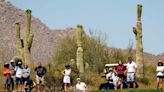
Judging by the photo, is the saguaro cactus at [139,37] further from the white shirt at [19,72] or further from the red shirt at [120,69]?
the white shirt at [19,72]

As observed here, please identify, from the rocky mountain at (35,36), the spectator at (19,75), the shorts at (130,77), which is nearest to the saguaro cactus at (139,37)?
the shorts at (130,77)

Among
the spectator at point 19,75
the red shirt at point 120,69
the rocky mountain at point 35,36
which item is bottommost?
the spectator at point 19,75

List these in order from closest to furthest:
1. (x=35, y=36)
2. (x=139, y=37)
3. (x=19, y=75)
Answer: (x=19, y=75) < (x=139, y=37) < (x=35, y=36)

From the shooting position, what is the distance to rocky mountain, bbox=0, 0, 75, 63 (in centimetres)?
7144

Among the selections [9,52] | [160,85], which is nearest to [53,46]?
[9,52]

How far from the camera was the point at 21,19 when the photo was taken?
83.6 metres

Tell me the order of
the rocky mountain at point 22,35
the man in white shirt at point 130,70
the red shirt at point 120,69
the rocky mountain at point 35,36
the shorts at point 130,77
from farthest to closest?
the rocky mountain at point 35,36 → the rocky mountain at point 22,35 → the shorts at point 130,77 → the man in white shirt at point 130,70 → the red shirt at point 120,69

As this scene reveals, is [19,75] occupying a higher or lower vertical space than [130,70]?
lower

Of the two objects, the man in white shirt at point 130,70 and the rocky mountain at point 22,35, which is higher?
the rocky mountain at point 22,35

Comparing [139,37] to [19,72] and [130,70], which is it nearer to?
[130,70]

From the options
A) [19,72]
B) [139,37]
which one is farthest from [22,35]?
[19,72]

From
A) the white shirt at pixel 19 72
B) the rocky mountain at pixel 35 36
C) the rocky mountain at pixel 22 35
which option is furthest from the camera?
the rocky mountain at pixel 35 36

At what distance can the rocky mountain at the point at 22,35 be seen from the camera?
71438mm

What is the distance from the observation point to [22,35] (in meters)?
78.1
